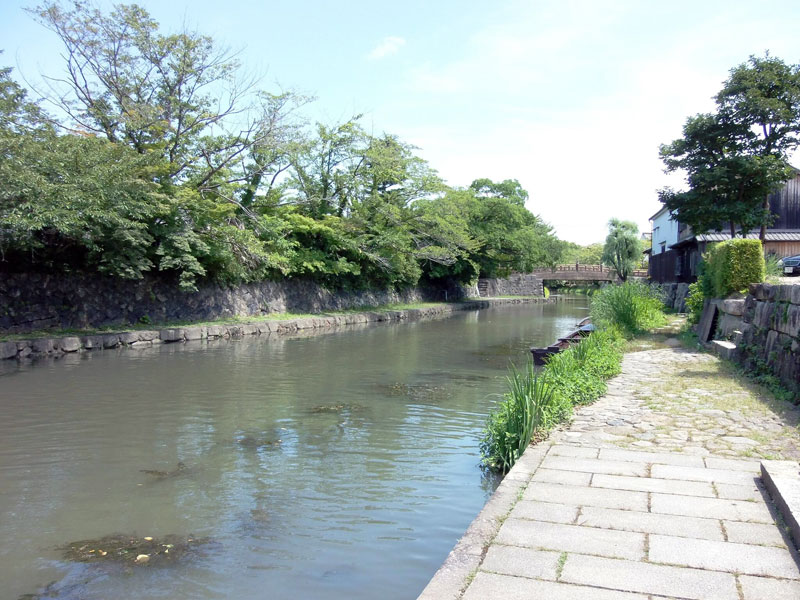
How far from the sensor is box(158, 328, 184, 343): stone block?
54.4 ft

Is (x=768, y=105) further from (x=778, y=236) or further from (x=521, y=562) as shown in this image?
(x=521, y=562)

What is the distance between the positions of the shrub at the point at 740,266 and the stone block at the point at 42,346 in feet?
46.5

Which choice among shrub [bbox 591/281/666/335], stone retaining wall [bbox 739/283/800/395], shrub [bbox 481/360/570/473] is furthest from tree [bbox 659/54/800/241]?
shrub [bbox 481/360/570/473]

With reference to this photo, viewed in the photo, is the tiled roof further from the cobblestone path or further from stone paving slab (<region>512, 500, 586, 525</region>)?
stone paving slab (<region>512, 500, 586, 525</region>)

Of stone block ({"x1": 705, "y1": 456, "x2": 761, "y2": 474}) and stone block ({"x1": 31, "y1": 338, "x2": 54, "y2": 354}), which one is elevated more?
stone block ({"x1": 31, "y1": 338, "x2": 54, "y2": 354})

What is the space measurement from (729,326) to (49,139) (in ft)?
46.6

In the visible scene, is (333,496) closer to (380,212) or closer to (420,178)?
(380,212)

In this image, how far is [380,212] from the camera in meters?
27.1

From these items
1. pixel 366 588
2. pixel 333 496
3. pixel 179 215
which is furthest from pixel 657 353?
pixel 179 215

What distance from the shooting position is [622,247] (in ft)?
183

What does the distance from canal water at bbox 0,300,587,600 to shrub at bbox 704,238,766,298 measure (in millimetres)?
4732

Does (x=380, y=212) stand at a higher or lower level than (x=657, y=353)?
higher

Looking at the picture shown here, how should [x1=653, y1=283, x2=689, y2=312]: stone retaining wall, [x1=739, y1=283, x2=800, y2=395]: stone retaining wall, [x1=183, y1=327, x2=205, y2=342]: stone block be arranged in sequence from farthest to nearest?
1. [x1=653, y1=283, x2=689, y2=312]: stone retaining wall
2. [x1=183, y1=327, x2=205, y2=342]: stone block
3. [x1=739, y1=283, x2=800, y2=395]: stone retaining wall

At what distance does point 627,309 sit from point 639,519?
38.2 ft
